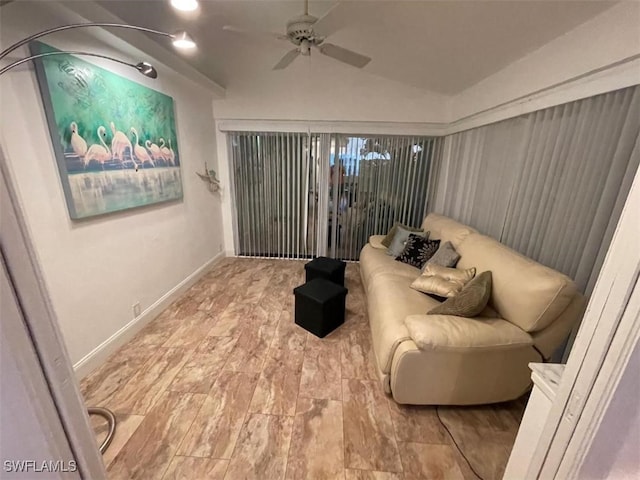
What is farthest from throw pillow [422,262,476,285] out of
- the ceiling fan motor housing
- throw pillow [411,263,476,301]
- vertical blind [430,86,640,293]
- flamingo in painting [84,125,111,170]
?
flamingo in painting [84,125,111,170]

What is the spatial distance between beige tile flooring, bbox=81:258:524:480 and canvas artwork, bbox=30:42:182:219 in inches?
47.6

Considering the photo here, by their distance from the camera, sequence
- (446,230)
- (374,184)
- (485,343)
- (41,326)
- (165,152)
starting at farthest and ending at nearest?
(374,184) → (446,230) → (165,152) → (485,343) → (41,326)

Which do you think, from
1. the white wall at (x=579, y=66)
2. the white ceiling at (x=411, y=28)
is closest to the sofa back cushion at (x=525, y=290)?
the white wall at (x=579, y=66)

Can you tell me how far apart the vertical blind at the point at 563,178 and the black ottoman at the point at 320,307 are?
5.28ft

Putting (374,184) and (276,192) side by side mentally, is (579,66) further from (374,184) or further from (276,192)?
(276,192)

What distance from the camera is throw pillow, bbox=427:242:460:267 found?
240cm

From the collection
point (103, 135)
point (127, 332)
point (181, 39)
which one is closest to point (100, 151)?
point (103, 135)

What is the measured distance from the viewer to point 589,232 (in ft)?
5.36

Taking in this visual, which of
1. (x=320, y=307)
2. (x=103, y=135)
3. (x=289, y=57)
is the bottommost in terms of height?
(x=320, y=307)

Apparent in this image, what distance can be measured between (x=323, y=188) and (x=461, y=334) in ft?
9.32

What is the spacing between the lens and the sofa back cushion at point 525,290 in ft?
4.94

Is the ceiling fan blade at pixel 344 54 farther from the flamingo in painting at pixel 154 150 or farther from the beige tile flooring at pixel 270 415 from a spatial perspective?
the beige tile flooring at pixel 270 415

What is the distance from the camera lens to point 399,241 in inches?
124

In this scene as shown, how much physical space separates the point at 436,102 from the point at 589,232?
8.61ft
